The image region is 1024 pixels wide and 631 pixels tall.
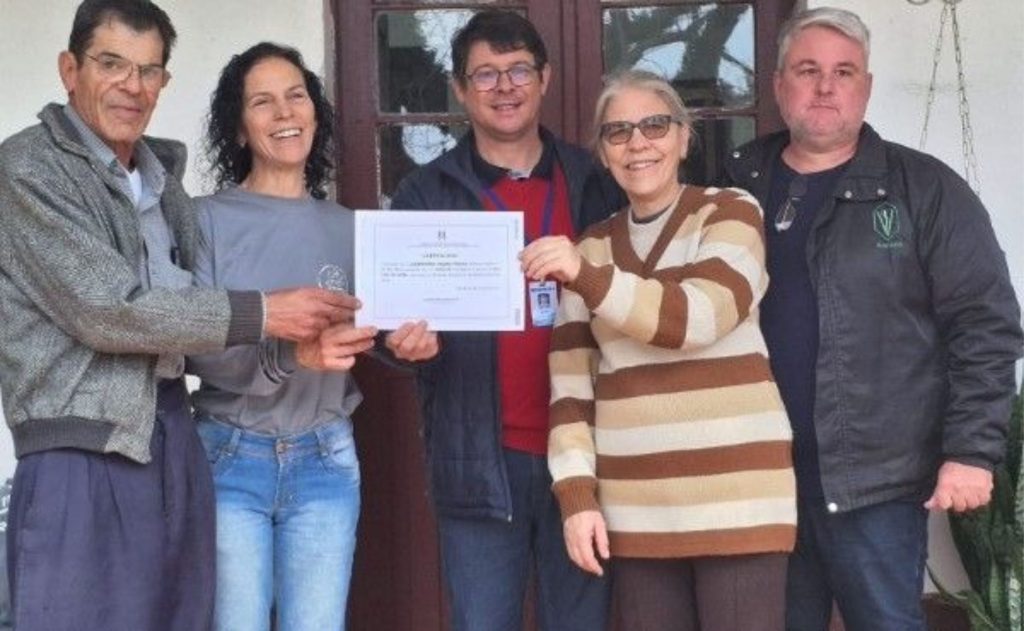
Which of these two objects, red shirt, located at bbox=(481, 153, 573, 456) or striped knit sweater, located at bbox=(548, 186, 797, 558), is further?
red shirt, located at bbox=(481, 153, 573, 456)

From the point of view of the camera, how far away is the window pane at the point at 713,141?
411 centimetres

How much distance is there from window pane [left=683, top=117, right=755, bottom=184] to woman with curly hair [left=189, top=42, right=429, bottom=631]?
1.38 meters

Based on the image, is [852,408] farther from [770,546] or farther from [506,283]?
[506,283]

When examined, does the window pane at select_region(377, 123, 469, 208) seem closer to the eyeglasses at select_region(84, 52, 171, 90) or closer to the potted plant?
the eyeglasses at select_region(84, 52, 171, 90)

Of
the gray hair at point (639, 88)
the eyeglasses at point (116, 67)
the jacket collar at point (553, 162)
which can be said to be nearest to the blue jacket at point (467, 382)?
the jacket collar at point (553, 162)

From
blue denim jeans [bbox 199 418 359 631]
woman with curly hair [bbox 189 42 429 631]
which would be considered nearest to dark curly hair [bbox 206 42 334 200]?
woman with curly hair [bbox 189 42 429 631]

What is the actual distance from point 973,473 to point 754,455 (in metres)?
0.55

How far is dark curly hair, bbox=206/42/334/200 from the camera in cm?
313

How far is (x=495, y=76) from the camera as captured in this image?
3.13m

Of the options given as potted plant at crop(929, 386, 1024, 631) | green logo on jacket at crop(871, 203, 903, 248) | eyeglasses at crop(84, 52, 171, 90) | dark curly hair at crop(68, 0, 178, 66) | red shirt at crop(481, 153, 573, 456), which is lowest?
potted plant at crop(929, 386, 1024, 631)

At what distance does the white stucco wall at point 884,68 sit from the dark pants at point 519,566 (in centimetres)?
141

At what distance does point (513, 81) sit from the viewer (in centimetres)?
312

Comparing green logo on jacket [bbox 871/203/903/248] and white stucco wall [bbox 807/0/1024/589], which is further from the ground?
white stucco wall [bbox 807/0/1024/589]

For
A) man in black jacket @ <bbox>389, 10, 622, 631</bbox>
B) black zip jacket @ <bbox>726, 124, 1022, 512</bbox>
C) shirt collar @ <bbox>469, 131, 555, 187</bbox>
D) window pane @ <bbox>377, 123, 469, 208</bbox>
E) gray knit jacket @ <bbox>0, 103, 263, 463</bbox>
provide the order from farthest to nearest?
1. window pane @ <bbox>377, 123, 469, 208</bbox>
2. shirt collar @ <bbox>469, 131, 555, 187</bbox>
3. man in black jacket @ <bbox>389, 10, 622, 631</bbox>
4. black zip jacket @ <bbox>726, 124, 1022, 512</bbox>
5. gray knit jacket @ <bbox>0, 103, 263, 463</bbox>
